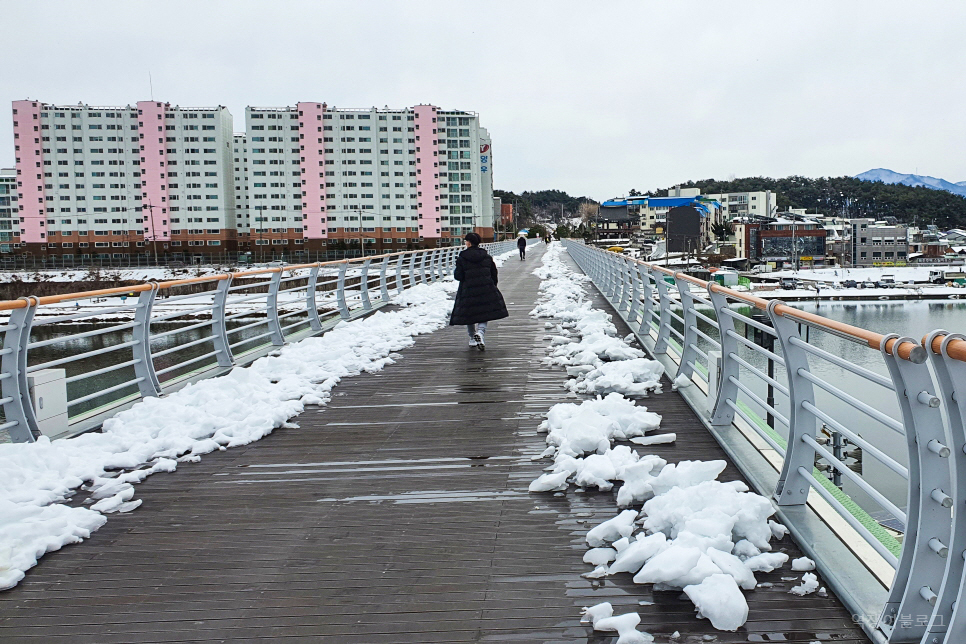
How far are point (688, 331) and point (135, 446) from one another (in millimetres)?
4614

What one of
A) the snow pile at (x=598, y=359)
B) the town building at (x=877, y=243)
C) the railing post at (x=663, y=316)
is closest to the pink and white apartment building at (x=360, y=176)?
the town building at (x=877, y=243)

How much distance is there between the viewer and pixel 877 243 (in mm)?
126062

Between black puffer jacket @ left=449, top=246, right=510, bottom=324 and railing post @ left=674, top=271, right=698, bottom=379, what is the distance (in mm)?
3174

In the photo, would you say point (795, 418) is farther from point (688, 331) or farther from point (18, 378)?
point (18, 378)

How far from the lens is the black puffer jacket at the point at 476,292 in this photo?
32.2ft

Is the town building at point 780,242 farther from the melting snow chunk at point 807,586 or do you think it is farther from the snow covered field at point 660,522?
the melting snow chunk at point 807,586

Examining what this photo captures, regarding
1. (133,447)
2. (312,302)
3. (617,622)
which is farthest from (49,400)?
(312,302)

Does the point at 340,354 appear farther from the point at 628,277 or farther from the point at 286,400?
the point at 628,277

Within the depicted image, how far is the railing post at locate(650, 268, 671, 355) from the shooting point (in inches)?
334

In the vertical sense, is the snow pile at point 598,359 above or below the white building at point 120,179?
below

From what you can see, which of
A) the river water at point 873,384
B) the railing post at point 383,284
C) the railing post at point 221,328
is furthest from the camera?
the river water at point 873,384

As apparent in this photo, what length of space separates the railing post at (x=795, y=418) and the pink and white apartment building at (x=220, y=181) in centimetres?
10492

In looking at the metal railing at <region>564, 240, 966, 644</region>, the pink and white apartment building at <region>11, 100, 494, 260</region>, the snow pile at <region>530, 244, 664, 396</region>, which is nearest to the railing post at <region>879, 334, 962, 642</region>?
the metal railing at <region>564, 240, 966, 644</region>

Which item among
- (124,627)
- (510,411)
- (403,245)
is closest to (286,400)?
(510,411)
